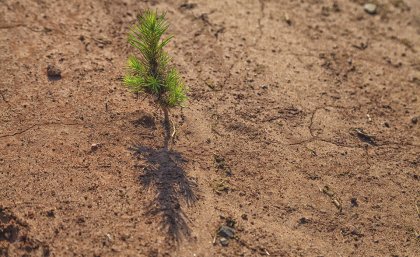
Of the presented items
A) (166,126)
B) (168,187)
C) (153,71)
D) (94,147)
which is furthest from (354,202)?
(94,147)

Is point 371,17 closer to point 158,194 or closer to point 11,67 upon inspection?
point 158,194

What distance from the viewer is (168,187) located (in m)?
2.81

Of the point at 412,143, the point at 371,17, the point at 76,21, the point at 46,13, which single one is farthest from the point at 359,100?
the point at 46,13

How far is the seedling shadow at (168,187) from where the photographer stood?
105 inches

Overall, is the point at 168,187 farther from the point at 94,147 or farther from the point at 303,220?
the point at 303,220

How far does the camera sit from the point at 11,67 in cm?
332

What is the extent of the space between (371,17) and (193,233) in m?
2.87

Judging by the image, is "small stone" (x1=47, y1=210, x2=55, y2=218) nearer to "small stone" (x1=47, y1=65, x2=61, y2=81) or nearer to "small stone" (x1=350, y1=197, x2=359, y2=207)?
"small stone" (x1=47, y1=65, x2=61, y2=81)

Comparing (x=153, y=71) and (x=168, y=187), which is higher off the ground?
(x=153, y=71)

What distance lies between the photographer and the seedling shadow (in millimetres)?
2658

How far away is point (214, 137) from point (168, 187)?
20.9 inches

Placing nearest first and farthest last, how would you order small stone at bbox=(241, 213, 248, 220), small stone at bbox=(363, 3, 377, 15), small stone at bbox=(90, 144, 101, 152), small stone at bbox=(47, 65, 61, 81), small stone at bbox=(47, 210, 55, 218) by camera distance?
small stone at bbox=(47, 210, 55, 218), small stone at bbox=(241, 213, 248, 220), small stone at bbox=(90, 144, 101, 152), small stone at bbox=(47, 65, 61, 81), small stone at bbox=(363, 3, 377, 15)

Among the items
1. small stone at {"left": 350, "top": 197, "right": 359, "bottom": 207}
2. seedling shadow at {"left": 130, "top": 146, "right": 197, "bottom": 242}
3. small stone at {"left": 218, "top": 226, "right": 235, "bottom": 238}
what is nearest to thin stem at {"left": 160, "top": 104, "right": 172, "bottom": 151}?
seedling shadow at {"left": 130, "top": 146, "right": 197, "bottom": 242}

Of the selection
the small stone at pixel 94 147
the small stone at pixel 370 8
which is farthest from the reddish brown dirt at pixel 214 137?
the small stone at pixel 370 8
